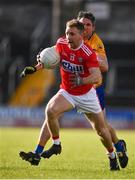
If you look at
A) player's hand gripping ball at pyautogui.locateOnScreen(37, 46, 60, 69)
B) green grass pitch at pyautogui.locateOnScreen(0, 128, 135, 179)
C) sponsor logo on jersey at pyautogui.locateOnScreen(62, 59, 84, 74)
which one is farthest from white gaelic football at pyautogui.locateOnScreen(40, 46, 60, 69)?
green grass pitch at pyautogui.locateOnScreen(0, 128, 135, 179)

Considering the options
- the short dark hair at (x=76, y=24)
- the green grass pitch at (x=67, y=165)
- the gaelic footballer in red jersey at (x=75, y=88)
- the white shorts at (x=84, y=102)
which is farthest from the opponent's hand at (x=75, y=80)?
the green grass pitch at (x=67, y=165)

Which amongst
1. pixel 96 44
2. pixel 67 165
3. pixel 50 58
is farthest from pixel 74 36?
pixel 67 165

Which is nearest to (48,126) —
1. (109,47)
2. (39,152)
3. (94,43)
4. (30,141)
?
(39,152)

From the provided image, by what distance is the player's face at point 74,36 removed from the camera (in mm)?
11293

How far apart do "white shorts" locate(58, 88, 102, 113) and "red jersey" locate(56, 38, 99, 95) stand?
0.19 feet

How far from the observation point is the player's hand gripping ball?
1155cm

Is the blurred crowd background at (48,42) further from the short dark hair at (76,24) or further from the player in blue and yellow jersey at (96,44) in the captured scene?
→ the short dark hair at (76,24)

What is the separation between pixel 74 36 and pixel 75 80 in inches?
22.8

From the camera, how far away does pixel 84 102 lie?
38.2 ft

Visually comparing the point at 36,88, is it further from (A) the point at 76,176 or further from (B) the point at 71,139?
(A) the point at 76,176

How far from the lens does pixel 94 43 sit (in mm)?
12281

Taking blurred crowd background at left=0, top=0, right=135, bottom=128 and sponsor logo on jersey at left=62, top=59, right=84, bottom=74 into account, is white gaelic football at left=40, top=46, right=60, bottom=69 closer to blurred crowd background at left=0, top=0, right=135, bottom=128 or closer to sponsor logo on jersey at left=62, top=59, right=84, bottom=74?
sponsor logo on jersey at left=62, top=59, right=84, bottom=74

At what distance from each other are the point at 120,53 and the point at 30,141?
1838cm

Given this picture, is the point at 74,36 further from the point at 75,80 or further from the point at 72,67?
the point at 75,80
